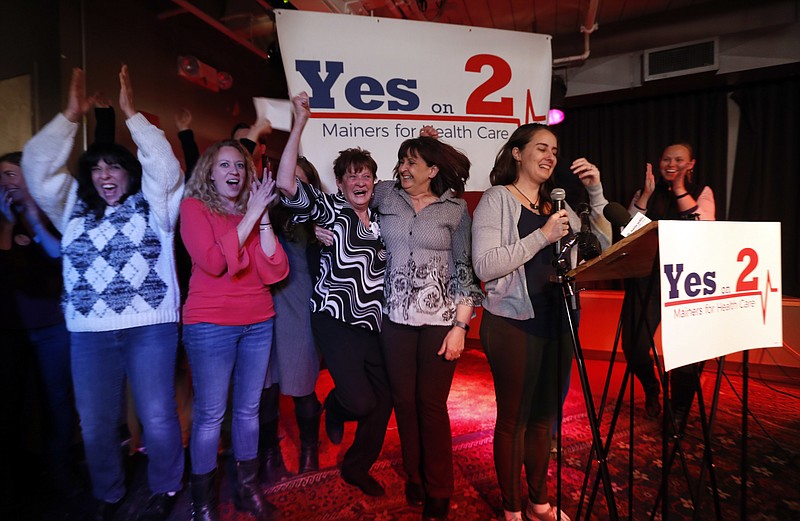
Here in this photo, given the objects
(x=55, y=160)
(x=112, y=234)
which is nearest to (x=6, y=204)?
(x=55, y=160)

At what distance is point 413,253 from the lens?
1.72 m

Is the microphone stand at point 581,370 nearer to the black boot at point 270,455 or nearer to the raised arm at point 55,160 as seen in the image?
the black boot at point 270,455

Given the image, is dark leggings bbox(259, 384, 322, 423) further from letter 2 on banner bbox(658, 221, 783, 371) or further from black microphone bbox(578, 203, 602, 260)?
letter 2 on banner bbox(658, 221, 783, 371)

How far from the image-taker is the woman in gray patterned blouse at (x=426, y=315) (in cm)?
169

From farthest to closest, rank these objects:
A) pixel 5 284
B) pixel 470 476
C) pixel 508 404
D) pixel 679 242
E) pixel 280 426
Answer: pixel 280 426 < pixel 470 476 < pixel 5 284 < pixel 508 404 < pixel 679 242

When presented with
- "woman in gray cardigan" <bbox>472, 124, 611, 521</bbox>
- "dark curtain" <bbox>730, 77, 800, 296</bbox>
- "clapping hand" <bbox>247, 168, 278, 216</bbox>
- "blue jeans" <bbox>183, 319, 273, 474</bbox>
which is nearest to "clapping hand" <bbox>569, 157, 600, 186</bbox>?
"woman in gray cardigan" <bbox>472, 124, 611, 521</bbox>

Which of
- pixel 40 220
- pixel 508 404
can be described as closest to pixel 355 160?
pixel 508 404

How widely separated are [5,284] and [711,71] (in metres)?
5.42

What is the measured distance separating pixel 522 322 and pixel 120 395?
1.67 metres

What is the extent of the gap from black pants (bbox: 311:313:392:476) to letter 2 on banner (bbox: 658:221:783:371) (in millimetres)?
1162

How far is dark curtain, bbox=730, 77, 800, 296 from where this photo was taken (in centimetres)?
377

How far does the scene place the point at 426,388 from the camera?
170 cm

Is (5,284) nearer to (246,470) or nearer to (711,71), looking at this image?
(246,470)

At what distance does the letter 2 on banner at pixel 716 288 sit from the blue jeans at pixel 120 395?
5.89 ft
